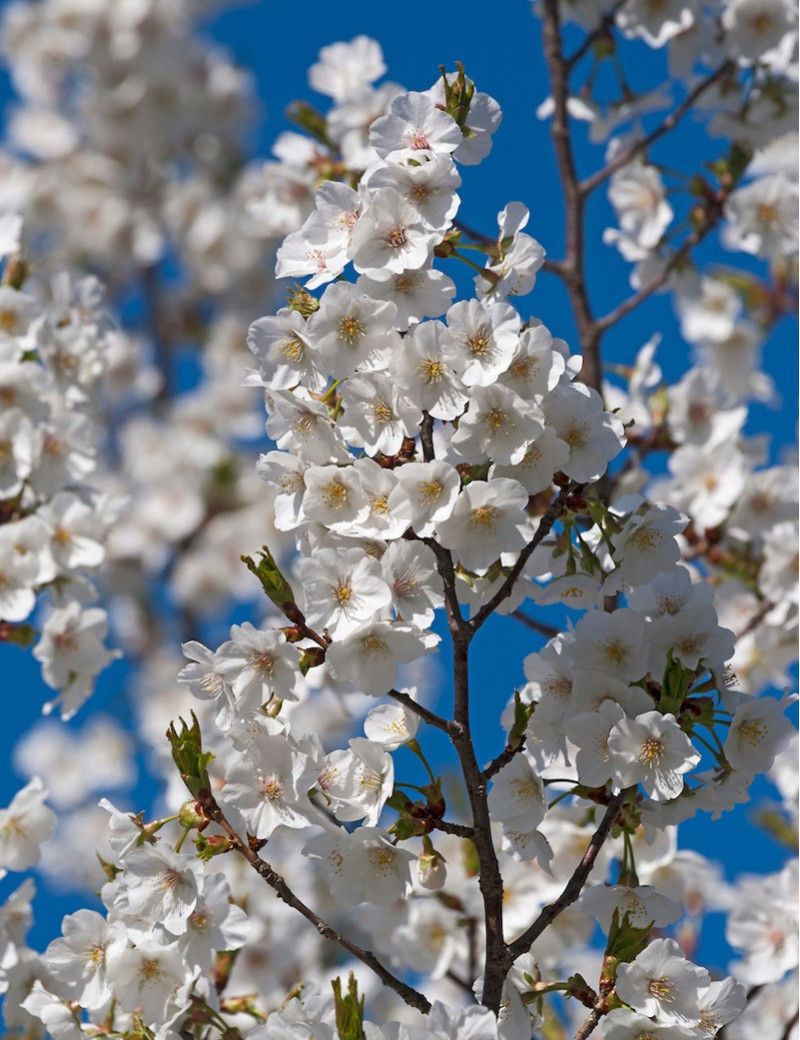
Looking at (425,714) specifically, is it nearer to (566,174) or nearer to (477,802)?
(477,802)

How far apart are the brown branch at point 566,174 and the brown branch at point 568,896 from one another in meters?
1.99

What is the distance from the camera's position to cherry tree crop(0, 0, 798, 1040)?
2152mm

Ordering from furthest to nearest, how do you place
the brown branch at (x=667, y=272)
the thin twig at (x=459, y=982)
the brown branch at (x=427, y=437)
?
1. the brown branch at (x=667, y=272)
2. the thin twig at (x=459, y=982)
3. the brown branch at (x=427, y=437)

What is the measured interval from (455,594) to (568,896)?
52 cm

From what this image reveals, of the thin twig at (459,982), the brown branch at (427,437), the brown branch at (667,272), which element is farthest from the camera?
the brown branch at (667,272)

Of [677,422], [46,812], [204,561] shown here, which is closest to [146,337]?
[204,561]

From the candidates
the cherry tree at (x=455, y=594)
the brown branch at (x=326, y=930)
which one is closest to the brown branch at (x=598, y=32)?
the cherry tree at (x=455, y=594)

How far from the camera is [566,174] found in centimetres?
407

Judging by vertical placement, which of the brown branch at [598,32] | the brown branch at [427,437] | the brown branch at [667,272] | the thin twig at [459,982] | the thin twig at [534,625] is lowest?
the thin twig at [459,982]

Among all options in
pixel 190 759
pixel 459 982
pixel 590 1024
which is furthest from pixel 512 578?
pixel 459 982

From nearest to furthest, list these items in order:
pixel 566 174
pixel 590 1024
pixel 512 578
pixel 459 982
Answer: pixel 590 1024, pixel 512 578, pixel 459 982, pixel 566 174

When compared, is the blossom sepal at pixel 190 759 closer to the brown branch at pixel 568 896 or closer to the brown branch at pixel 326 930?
the brown branch at pixel 326 930

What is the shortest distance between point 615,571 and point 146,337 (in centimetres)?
736

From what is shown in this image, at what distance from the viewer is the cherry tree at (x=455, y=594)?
2.15 m
